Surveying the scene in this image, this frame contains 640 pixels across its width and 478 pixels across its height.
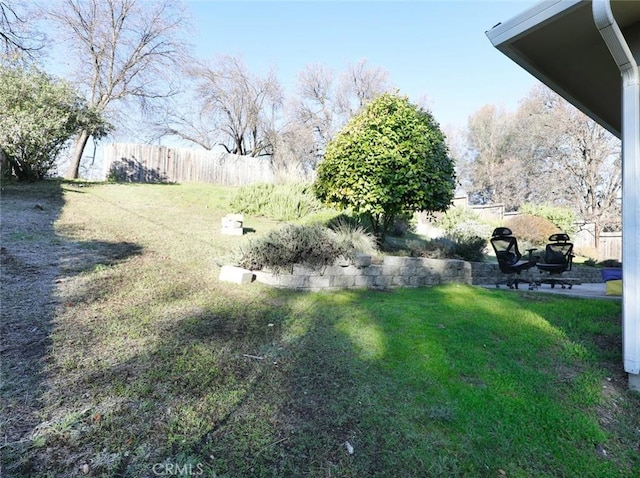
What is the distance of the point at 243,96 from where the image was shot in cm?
2020

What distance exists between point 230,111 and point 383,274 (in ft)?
60.6

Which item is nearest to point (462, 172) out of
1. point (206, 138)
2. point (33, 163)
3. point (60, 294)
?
point (206, 138)

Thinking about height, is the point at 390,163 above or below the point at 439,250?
Answer: above

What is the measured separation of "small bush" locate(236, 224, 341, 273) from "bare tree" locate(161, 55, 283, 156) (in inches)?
670

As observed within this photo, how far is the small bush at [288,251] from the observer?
478cm

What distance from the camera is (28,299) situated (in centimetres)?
Answer: 310

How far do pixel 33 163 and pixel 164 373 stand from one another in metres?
10.3

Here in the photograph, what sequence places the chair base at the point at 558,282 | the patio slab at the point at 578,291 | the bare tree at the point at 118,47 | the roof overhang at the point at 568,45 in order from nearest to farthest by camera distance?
the roof overhang at the point at 568,45
the patio slab at the point at 578,291
the chair base at the point at 558,282
the bare tree at the point at 118,47

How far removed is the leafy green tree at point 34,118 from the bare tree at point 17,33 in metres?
0.53

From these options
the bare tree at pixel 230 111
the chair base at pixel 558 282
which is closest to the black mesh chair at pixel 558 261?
the chair base at pixel 558 282

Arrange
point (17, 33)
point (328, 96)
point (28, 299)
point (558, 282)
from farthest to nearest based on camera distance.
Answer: point (328, 96)
point (17, 33)
point (558, 282)
point (28, 299)

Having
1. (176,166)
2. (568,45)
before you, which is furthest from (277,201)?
(176,166)

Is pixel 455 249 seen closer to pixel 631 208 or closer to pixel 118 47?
pixel 631 208

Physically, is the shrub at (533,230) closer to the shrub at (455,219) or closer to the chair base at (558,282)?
the shrub at (455,219)
